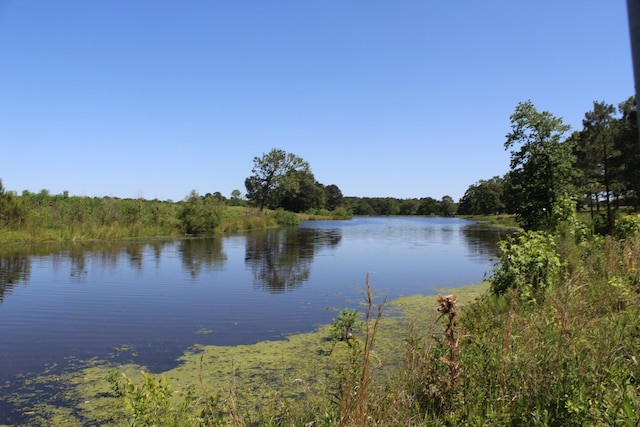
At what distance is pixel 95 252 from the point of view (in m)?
20.5

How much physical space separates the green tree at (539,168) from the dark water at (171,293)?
10.6 ft

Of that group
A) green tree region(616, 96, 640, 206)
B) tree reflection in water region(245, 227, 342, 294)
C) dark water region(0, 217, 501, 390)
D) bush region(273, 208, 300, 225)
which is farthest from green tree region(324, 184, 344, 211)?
dark water region(0, 217, 501, 390)

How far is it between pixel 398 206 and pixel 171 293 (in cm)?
16077

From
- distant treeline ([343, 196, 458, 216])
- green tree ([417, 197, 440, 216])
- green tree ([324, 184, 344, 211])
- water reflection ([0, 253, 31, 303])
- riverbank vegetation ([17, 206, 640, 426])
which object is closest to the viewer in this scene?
riverbank vegetation ([17, 206, 640, 426])

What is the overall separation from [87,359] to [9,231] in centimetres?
2031

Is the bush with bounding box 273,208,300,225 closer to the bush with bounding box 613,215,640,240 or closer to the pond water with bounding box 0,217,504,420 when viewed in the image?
the pond water with bounding box 0,217,504,420

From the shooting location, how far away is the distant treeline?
149 metres

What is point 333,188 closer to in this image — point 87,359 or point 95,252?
point 95,252

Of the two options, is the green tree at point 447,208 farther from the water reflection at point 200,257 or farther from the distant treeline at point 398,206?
the water reflection at point 200,257

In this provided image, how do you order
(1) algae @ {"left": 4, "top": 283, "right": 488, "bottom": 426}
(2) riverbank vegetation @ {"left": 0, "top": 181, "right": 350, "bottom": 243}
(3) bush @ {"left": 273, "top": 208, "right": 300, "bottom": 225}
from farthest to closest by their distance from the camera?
(3) bush @ {"left": 273, "top": 208, "right": 300, "bottom": 225} < (2) riverbank vegetation @ {"left": 0, "top": 181, "right": 350, "bottom": 243} < (1) algae @ {"left": 4, "top": 283, "right": 488, "bottom": 426}

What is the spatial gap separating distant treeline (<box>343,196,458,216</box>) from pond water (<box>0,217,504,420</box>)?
128566 millimetres

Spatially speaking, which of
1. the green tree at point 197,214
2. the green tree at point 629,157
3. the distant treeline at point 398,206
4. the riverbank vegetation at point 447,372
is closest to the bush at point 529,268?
the riverbank vegetation at point 447,372

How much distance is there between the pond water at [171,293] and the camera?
25.1 feet

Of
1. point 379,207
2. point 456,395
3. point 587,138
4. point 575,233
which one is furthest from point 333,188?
point 456,395
